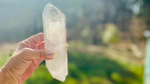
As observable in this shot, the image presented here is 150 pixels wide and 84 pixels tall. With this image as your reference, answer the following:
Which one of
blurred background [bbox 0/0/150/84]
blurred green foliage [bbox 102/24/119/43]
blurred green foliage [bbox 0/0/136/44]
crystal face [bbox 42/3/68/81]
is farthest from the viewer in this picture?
blurred green foliage [bbox 102/24/119/43]

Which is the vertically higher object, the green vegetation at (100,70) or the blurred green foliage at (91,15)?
the blurred green foliage at (91,15)

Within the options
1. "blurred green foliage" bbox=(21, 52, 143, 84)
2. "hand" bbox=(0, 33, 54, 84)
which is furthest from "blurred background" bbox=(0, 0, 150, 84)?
"hand" bbox=(0, 33, 54, 84)

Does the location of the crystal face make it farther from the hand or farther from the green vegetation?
the green vegetation

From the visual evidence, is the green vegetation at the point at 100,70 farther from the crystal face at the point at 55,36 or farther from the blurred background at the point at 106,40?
the crystal face at the point at 55,36

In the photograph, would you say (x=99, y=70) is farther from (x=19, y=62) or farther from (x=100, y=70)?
(x=19, y=62)

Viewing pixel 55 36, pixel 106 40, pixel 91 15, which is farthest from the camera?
pixel 106 40

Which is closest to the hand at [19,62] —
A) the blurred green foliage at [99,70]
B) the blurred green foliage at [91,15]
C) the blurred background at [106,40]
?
the blurred green foliage at [91,15]

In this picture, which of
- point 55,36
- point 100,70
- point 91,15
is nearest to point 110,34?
point 91,15

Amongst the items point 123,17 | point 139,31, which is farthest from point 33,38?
point 139,31
